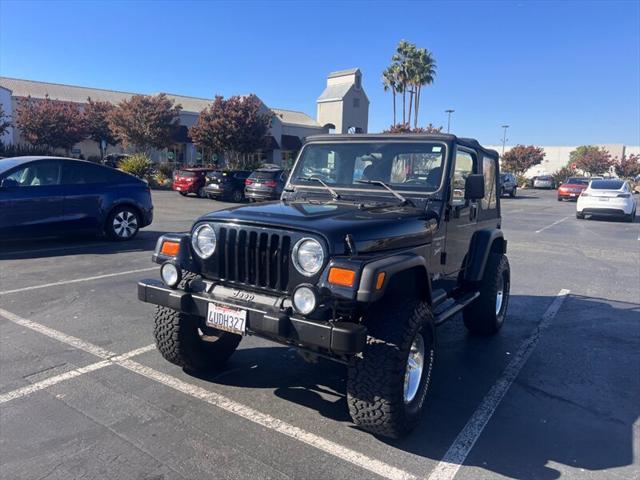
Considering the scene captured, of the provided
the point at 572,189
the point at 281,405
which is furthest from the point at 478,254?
the point at 572,189

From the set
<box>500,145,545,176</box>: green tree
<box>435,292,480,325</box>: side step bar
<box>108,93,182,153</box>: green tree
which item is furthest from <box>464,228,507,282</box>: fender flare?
<box>500,145,545,176</box>: green tree

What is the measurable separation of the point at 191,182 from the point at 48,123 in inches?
Result: 504

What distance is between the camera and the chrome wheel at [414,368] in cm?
329

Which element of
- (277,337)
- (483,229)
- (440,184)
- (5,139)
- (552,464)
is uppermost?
(5,139)

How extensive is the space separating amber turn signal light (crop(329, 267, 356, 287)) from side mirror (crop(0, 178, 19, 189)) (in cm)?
726

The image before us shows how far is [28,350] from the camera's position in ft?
14.1

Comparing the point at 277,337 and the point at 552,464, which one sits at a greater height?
the point at 277,337

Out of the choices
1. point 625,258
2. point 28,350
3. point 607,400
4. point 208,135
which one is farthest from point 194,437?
point 208,135

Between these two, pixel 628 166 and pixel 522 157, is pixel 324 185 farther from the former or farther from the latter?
pixel 628 166

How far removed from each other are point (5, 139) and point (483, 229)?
3238 centimetres

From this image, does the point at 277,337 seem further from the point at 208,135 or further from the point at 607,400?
the point at 208,135

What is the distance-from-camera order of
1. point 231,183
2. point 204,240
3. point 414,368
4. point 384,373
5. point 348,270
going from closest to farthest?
point 348,270, point 384,373, point 414,368, point 204,240, point 231,183

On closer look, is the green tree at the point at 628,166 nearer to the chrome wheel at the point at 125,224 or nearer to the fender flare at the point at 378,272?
the chrome wheel at the point at 125,224

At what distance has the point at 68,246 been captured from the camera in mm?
8938
